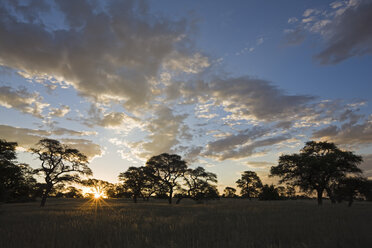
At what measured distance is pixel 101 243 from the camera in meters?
5.37

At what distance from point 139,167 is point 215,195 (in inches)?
793

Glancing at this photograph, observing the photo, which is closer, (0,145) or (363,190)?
(0,145)

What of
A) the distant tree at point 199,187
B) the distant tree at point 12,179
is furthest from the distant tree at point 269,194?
the distant tree at point 12,179

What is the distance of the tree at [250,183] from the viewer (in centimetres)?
8425

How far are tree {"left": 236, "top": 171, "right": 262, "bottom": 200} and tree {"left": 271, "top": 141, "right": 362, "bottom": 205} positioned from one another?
5255 cm

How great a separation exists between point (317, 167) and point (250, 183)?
59295 millimetres

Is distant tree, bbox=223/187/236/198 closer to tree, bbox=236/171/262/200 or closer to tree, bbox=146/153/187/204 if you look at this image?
tree, bbox=236/171/262/200

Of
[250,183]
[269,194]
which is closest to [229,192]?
[250,183]

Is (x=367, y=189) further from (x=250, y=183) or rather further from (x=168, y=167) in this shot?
(x=250, y=183)

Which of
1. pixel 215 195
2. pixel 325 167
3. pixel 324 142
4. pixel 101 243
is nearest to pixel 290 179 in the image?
pixel 325 167

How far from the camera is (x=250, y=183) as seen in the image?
8538 centimetres

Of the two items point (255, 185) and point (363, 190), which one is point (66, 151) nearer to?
point (363, 190)

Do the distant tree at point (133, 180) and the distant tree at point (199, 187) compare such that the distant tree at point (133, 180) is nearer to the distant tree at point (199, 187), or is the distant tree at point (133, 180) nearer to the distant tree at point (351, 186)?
the distant tree at point (199, 187)

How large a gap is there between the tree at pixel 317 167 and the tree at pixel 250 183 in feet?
172
